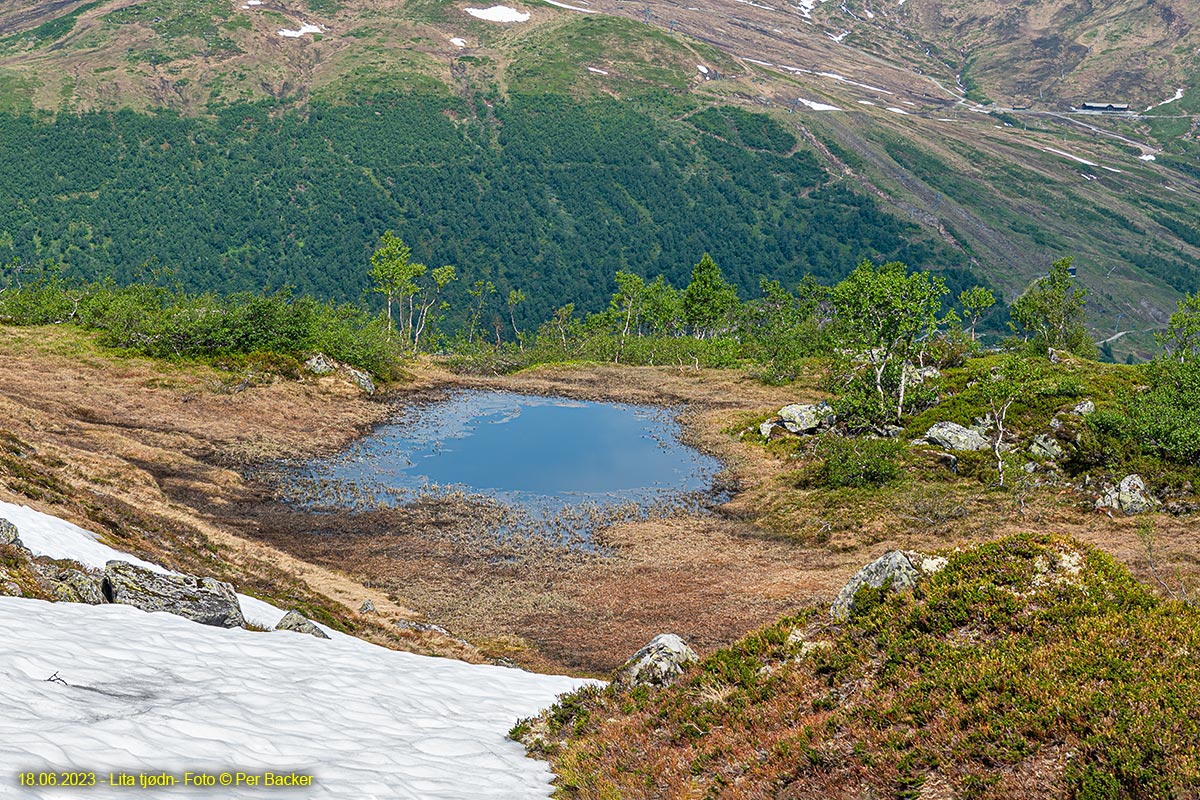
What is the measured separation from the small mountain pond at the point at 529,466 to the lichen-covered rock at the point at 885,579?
805 inches

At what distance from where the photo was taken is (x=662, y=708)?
1152 cm

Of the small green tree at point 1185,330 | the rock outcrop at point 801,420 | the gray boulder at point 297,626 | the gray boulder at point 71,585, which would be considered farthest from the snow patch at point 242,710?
the small green tree at point 1185,330

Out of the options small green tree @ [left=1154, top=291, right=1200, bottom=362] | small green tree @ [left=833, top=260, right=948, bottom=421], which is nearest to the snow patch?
small green tree @ [left=833, top=260, right=948, bottom=421]

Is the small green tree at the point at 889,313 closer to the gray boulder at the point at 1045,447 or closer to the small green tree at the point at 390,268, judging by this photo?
the gray boulder at the point at 1045,447

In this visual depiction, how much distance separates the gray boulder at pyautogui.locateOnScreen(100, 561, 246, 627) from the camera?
15.0 meters

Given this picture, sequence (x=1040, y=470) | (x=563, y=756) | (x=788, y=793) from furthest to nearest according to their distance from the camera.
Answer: (x=1040, y=470), (x=563, y=756), (x=788, y=793)

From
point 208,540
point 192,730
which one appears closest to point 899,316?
point 208,540

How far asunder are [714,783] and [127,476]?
2965 cm

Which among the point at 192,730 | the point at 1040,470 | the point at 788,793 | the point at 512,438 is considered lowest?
the point at 512,438

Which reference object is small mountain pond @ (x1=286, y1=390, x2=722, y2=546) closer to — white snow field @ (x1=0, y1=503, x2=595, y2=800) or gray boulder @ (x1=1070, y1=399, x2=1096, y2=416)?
gray boulder @ (x1=1070, y1=399, x2=1096, y2=416)

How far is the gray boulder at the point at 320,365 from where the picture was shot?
57.4 m

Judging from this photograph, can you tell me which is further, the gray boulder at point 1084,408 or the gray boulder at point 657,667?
the gray boulder at point 1084,408

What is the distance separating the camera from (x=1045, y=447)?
3694cm

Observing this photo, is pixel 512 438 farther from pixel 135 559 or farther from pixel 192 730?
pixel 192 730
